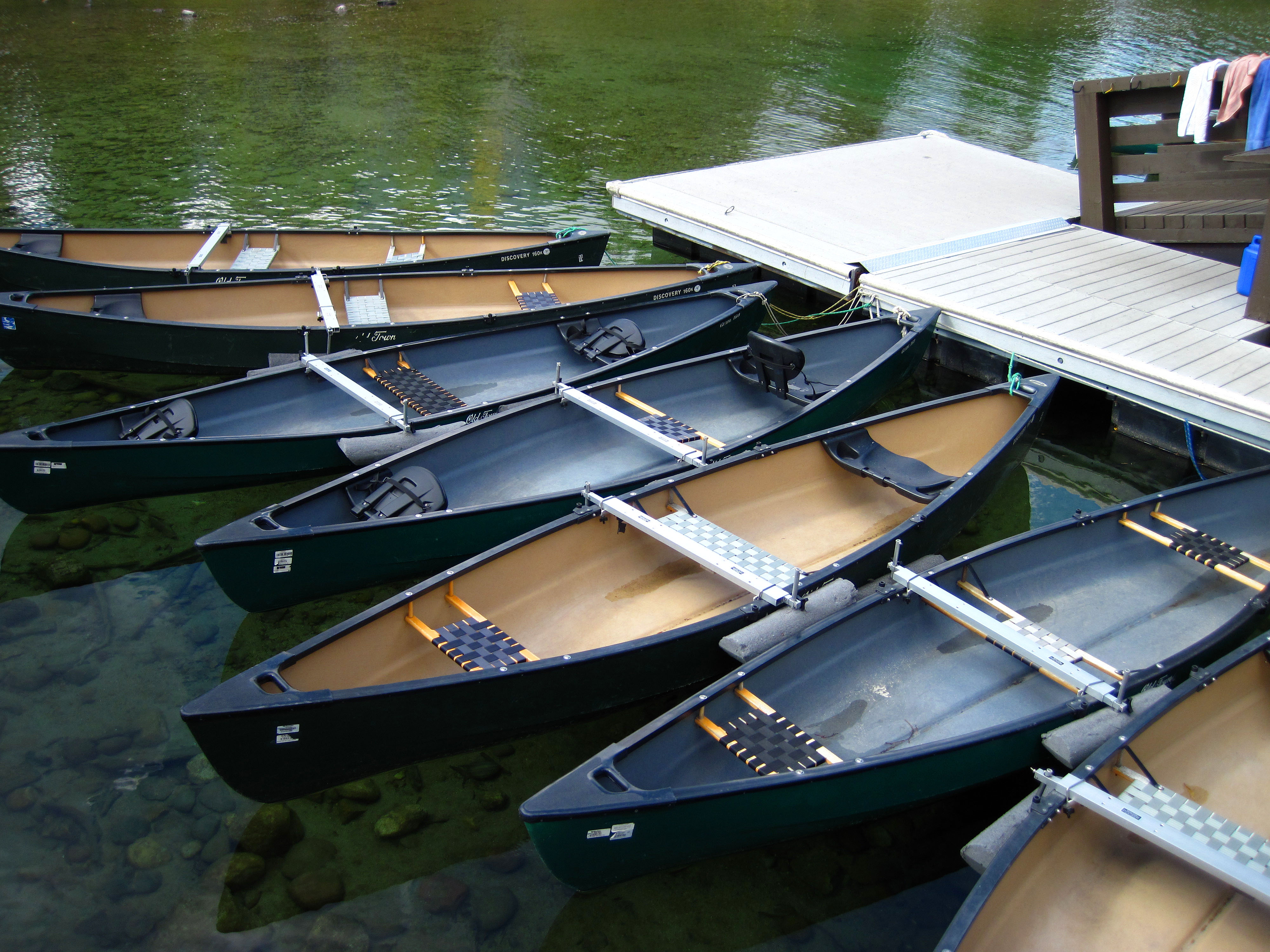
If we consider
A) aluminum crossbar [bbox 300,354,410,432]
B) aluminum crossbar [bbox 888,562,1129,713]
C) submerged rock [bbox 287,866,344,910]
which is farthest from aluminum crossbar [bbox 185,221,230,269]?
aluminum crossbar [bbox 888,562,1129,713]

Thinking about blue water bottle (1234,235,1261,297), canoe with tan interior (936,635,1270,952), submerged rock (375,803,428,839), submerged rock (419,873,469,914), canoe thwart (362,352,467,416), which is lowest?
submerged rock (419,873,469,914)

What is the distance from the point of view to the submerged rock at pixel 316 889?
4773 millimetres

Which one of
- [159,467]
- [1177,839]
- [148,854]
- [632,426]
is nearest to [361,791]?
[148,854]

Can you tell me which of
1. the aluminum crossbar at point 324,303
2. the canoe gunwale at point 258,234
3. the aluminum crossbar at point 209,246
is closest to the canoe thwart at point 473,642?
the aluminum crossbar at point 324,303

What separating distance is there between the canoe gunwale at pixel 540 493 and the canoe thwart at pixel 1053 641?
2.20 metres

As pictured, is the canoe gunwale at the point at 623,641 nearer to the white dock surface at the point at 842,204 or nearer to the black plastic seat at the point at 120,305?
the white dock surface at the point at 842,204

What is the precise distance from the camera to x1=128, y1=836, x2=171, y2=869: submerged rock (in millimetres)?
4934

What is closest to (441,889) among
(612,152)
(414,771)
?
(414,771)

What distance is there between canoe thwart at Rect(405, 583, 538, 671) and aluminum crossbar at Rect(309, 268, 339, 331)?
4.24 m

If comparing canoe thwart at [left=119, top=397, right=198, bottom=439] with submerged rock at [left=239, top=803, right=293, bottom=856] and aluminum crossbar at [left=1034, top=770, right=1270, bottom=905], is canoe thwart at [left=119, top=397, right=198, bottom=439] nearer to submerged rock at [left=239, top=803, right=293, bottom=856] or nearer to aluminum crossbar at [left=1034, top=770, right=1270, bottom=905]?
submerged rock at [left=239, top=803, right=293, bottom=856]

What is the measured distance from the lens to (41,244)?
1032 centimetres

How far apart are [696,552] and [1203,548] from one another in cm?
357

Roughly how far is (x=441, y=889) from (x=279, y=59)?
20.8 meters

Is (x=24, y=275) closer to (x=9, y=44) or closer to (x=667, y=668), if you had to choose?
(x=667, y=668)
